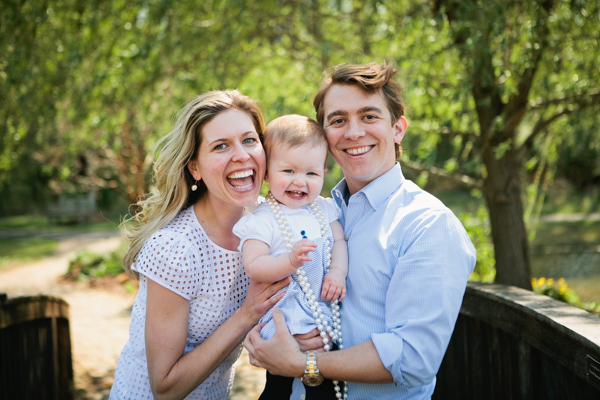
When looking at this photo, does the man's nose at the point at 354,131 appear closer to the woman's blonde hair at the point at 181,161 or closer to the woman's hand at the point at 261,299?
the woman's blonde hair at the point at 181,161

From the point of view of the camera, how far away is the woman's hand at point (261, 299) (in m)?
1.99

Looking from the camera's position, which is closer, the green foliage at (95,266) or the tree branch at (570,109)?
the tree branch at (570,109)

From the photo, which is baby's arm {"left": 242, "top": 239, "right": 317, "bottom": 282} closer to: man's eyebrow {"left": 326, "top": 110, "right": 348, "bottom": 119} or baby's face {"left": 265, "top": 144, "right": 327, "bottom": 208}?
baby's face {"left": 265, "top": 144, "right": 327, "bottom": 208}

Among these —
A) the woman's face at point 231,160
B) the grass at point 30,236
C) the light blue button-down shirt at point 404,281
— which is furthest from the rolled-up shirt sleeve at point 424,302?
the grass at point 30,236

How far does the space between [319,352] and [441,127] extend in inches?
133

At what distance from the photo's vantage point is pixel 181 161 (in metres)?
2.20

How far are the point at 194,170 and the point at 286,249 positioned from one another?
0.61 meters

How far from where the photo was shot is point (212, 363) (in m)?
2.03

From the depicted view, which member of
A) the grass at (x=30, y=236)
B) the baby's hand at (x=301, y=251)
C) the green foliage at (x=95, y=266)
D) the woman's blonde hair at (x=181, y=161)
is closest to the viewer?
the baby's hand at (x=301, y=251)

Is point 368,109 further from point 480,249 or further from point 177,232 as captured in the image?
point 480,249

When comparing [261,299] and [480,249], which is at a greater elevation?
[261,299]

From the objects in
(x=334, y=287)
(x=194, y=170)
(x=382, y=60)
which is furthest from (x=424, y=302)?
(x=382, y=60)

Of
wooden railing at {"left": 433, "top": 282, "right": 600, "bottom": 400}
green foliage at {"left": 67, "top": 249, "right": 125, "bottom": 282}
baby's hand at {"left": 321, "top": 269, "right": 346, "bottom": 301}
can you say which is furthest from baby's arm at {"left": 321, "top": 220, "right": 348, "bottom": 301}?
green foliage at {"left": 67, "top": 249, "right": 125, "bottom": 282}

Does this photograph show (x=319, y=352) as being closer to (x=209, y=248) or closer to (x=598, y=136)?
(x=209, y=248)
